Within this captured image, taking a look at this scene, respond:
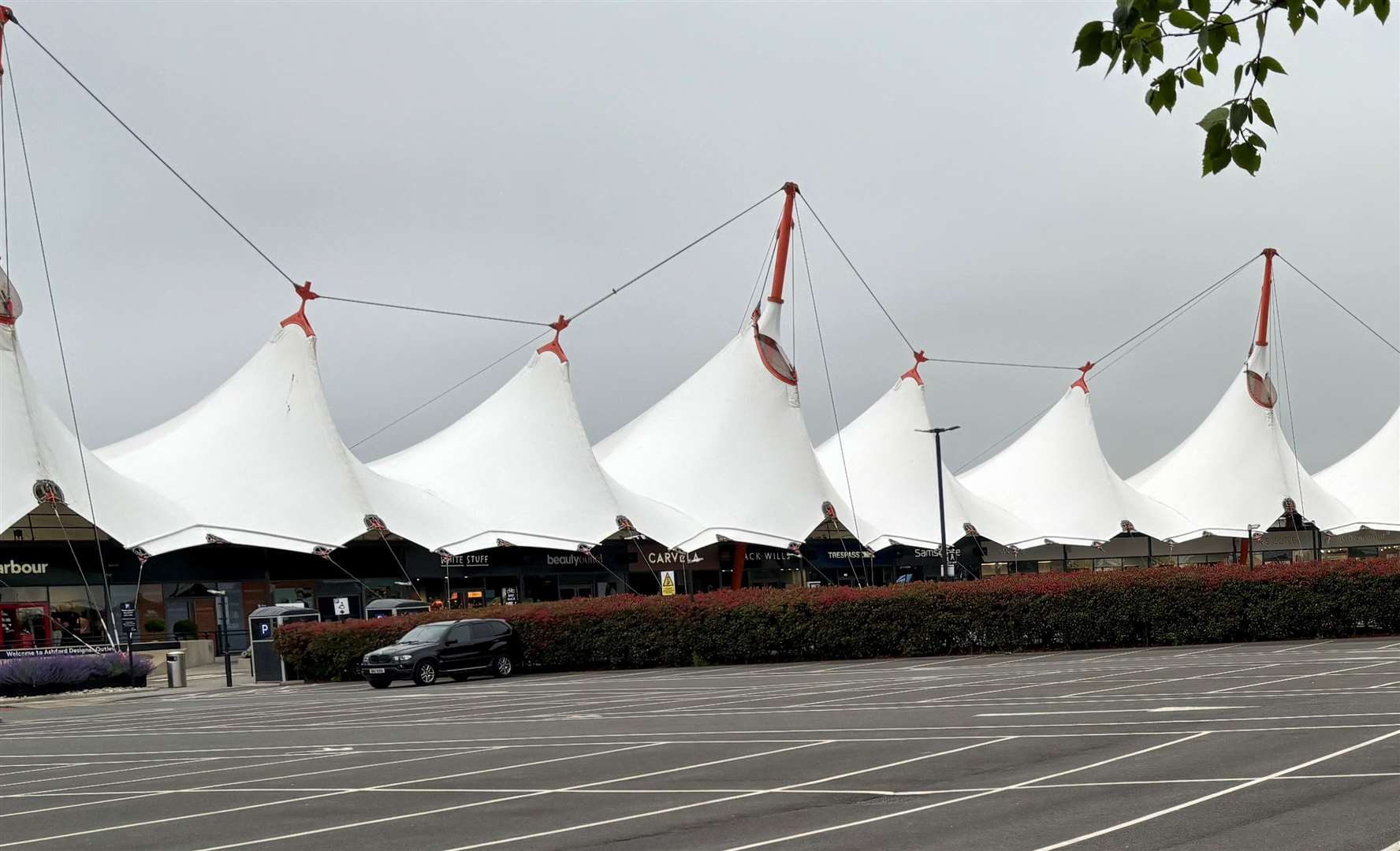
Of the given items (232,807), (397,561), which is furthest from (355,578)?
(232,807)

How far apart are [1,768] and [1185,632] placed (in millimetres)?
18796

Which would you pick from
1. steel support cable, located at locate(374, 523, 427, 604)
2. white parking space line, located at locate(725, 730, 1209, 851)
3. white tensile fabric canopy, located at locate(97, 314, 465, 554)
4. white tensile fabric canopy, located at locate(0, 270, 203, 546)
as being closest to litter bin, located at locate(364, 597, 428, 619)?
steel support cable, located at locate(374, 523, 427, 604)

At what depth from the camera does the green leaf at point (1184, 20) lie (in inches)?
200

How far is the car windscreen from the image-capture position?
2848 centimetres

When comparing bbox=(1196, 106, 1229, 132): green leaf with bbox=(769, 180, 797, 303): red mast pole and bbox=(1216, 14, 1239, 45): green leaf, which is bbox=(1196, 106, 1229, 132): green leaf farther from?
bbox=(769, 180, 797, 303): red mast pole

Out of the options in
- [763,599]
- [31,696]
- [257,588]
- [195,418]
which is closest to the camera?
[763,599]

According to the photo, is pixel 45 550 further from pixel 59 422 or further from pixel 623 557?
pixel 623 557

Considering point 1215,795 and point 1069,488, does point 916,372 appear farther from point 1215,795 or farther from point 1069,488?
point 1215,795

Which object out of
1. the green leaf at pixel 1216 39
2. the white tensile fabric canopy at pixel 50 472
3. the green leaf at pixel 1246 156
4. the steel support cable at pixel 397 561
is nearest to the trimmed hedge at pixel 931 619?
the white tensile fabric canopy at pixel 50 472

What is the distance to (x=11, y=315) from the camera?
36.7 metres

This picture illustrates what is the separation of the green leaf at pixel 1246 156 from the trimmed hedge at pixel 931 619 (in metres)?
21.7

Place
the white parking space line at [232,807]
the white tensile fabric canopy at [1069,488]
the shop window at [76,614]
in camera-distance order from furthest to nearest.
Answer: the white tensile fabric canopy at [1069,488] < the shop window at [76,614] < the white parking space line at [232,807]

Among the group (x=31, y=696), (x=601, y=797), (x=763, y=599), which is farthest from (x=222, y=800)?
(x=31, y=696)

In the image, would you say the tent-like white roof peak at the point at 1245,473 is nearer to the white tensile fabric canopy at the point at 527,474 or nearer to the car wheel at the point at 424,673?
the white tensile fabric canopy at the point at 527,474
